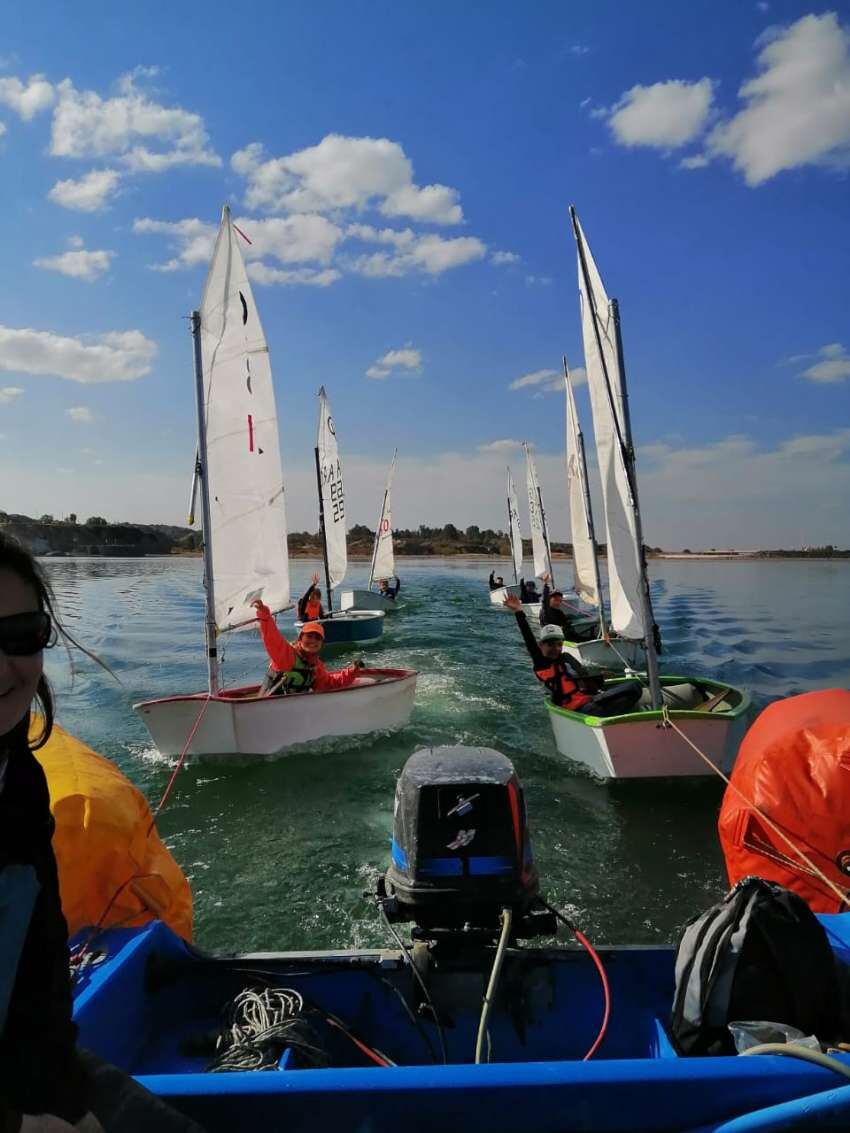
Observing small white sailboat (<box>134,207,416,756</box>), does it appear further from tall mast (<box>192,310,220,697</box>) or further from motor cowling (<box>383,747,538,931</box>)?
motor cowling (<box>383,747,538,931</box>)

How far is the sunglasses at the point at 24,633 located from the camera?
1.29m

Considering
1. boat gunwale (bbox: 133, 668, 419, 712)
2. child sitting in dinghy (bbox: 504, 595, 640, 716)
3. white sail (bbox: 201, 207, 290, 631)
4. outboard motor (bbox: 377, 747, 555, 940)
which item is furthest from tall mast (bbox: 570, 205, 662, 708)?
white sail (bbox: 201, 207, 290, 631)

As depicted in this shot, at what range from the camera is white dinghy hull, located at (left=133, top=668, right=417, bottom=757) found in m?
7.81

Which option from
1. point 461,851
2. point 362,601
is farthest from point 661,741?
point 362,601

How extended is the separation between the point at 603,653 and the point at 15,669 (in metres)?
14.4

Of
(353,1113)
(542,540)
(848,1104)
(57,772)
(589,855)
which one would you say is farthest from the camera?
(542,540)

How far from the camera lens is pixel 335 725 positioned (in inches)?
336

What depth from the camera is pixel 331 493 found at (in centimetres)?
2194

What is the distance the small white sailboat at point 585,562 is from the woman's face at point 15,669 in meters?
13.0

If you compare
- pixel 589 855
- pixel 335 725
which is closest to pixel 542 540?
pixel 335 725

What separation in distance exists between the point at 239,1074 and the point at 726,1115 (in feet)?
4.47

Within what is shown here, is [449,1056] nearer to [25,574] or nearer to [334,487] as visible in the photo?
[25,574]

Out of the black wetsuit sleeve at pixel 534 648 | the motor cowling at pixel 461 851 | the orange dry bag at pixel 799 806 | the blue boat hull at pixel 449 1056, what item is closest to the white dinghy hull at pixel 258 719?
the black wetsuit sleeve at pixel 534 648

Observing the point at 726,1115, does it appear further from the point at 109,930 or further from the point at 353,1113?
the point at 109,930
